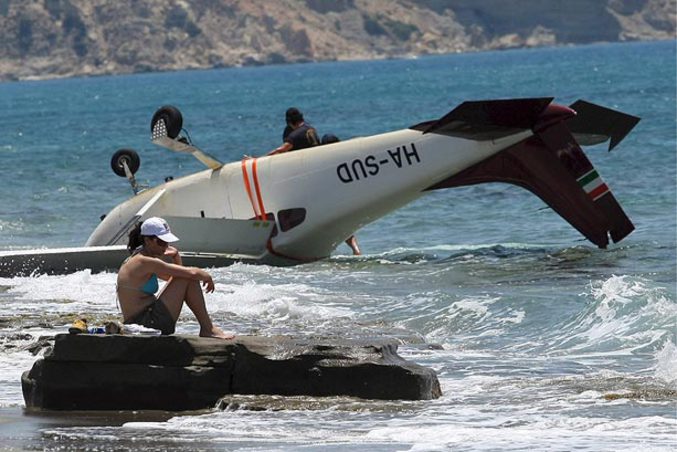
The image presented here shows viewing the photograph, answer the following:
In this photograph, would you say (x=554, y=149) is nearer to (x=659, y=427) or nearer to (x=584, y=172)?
(x=584, y=172)

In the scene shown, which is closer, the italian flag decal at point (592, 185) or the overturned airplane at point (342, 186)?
the overturned airplane at point (342, 186)

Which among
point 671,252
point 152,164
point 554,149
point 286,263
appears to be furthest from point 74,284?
point 152,164

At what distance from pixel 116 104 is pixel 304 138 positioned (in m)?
76.9

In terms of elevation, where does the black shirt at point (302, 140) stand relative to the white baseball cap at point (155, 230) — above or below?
above

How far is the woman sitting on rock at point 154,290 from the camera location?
11219 millimetres

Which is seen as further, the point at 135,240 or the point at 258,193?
the point at 258,193

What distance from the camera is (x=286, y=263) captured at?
19.4m

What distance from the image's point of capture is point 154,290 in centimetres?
1133

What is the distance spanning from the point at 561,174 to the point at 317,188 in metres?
2.69

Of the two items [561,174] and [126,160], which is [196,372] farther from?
[126,160]

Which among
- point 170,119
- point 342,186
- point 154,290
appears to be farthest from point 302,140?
point 154,290

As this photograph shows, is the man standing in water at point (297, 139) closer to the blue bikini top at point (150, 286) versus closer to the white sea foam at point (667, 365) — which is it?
the white sea foam at point (667, 365)

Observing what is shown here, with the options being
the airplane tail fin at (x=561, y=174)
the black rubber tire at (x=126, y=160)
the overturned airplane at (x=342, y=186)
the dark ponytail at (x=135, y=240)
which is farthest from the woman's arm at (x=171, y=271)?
the black rubber tire at (x=126, y=160)

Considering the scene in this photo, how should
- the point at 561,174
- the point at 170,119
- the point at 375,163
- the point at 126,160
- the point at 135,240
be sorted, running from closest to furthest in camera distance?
the point at 135,240
the point at 375,163
the point at 561,174
the point at 170,119
the point at 126,160
